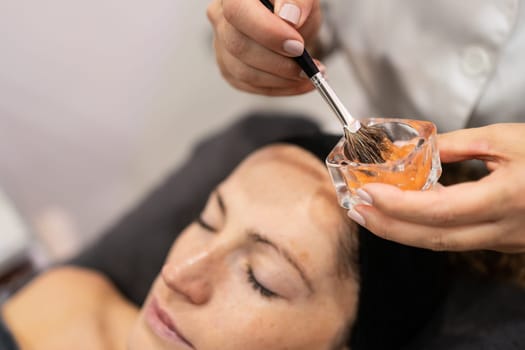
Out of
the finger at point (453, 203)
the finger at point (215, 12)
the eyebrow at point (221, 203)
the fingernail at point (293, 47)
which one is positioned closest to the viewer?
the finger at point (453, 203)

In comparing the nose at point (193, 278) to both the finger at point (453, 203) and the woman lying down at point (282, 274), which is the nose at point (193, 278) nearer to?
the woman lying down at point (282, 274)

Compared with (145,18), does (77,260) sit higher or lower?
lower

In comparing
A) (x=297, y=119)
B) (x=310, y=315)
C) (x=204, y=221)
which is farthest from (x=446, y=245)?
(x=297, y=119)

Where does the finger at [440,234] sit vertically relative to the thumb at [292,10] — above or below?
below

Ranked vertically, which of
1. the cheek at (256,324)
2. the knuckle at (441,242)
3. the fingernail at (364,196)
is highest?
the fingernail at (364,196)

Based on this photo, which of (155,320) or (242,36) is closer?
(242,36)

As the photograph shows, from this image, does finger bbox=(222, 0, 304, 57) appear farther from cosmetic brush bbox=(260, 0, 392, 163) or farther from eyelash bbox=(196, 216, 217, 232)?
eyelash bbox=(196, 216, 217, 232)

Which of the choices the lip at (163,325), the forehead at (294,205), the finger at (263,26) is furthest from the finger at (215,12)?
the lip at (163,325)

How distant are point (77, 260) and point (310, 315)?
0.80m

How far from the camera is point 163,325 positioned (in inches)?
32.6

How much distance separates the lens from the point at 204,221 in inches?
35.4

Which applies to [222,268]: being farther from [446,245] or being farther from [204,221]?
Answer: [446,245]

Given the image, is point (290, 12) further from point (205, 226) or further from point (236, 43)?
point (205, 226)

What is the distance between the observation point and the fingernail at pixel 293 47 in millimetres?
627
